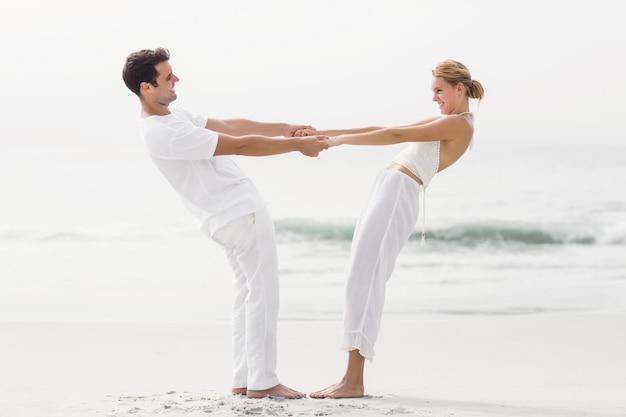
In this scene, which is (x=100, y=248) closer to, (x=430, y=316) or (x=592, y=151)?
(x=430, y=316)

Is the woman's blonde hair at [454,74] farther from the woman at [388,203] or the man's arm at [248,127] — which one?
the man's arm at [248,127]

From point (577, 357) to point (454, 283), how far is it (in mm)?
4486

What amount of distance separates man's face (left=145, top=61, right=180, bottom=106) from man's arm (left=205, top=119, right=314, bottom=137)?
1.42 ft

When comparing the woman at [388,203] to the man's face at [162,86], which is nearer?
the man's face at [162,86]

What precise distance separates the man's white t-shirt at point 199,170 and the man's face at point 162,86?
0.08 meters

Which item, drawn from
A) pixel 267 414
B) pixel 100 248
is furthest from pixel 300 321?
pixel 100 248

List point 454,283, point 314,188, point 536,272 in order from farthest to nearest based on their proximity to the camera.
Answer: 1. point 314,188
2. point 536,272
3. point 454,283

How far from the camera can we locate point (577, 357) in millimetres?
5812

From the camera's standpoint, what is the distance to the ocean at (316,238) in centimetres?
872

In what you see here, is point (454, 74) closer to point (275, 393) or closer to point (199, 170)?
point (199, 170)

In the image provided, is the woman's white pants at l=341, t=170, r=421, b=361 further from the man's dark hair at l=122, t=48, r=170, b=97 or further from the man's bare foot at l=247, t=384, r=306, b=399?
the man's dark hair at l=122, t=48, r=170, b=97

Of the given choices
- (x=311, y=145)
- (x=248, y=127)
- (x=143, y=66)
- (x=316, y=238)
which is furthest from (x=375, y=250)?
(x=316, y=238)

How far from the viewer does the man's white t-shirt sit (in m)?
4.14

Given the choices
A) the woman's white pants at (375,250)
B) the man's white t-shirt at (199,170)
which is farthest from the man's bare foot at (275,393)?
the man's white t-shirt at (199,170)
